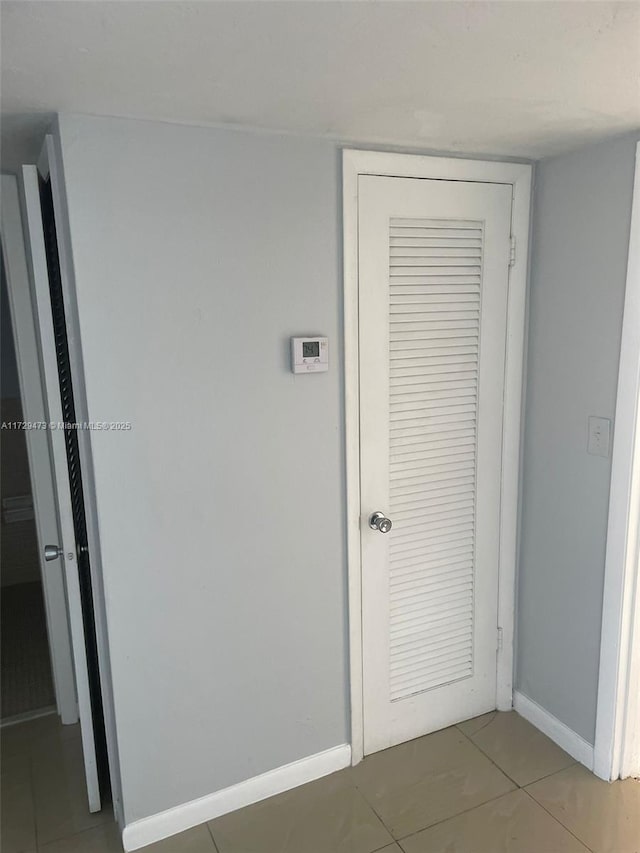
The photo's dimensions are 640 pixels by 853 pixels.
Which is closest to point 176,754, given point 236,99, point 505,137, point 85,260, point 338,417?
point 338,417

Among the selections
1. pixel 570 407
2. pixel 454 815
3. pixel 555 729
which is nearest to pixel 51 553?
pixel 454 815

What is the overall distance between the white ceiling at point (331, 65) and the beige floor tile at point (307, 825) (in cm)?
207

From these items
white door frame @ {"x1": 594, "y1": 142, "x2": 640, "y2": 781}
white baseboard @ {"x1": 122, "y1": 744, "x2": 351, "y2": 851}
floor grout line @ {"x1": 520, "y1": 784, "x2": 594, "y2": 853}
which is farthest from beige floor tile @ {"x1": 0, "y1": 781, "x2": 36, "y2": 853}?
white door frame @ {"x1": 594, "y1": 142, "x2": 640, "y2": 781}

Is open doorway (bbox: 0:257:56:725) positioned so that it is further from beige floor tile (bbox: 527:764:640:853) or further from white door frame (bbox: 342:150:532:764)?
beige floor tile (bbox: 527:764:640:853)

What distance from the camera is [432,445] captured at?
2.17 metres

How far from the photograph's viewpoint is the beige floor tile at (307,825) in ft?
6.16

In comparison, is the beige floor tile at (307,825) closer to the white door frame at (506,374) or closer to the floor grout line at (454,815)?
the floor grout line at (454,815)

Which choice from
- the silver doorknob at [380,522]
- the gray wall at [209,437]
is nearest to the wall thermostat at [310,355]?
the gray wall at [209,437]

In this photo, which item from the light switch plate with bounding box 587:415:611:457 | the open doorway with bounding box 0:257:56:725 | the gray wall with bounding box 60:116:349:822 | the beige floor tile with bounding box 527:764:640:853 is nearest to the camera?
the gray wall with bounding box 60:116:349:822

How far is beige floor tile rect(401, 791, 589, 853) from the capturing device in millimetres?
1862

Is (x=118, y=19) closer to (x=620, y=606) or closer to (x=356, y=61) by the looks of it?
(x=356, y=61)

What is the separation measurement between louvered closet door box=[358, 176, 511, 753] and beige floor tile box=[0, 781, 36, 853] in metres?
1.14

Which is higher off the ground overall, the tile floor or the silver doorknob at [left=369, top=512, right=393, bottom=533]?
the silver doorknob at [left=369, top=512, right=393, bottom=533]

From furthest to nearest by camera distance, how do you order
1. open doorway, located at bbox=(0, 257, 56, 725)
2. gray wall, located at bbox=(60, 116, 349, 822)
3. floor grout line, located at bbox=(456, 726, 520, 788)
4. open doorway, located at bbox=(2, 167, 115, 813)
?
1. open doorway, located at bbox=(0, 257, 56, 725)
2. floor grout line, located at bbox=(456, 726, 520, 788)
3. open doorway, located at bbox=(2, 167, 115, 813)
4. gray wall, located at bbox=(60, 116, 349, 822)
